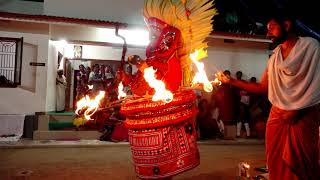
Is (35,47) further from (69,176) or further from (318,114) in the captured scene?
(318,114)

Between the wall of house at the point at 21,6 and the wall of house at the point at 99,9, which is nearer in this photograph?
the wall of house at the point at 99,9

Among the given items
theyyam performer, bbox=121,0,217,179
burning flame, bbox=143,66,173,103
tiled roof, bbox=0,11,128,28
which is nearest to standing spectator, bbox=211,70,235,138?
tiled roof, bbox=0,11,128,28

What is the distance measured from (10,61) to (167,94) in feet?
31.4

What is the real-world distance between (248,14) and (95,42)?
25.3ft

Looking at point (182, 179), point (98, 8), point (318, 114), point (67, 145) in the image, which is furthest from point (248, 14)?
point (318, 114)

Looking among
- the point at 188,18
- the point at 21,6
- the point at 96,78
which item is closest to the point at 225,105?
the point at 96,78

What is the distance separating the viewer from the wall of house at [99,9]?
12781mm

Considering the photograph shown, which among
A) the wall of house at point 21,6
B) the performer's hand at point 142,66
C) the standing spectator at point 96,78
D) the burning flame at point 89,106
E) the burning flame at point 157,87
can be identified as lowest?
Answer: the burning flame at point 89,106

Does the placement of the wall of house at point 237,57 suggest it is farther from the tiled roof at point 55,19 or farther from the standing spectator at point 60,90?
the standing spectator at point 60,90

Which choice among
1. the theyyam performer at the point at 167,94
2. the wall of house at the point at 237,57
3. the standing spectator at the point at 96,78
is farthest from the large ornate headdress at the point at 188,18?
the wall of house at the point at 237,57

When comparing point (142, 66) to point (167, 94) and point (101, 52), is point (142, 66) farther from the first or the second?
point (101, 52)

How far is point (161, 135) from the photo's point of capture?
163 inches

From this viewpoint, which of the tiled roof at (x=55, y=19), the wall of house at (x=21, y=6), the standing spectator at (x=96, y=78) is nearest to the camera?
the tiled roof at (x=55, y=19)

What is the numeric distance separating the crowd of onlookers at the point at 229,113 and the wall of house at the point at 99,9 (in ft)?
14.2
